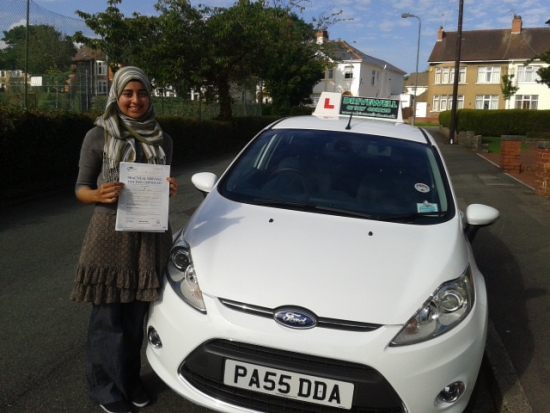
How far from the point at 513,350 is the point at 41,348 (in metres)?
3.15

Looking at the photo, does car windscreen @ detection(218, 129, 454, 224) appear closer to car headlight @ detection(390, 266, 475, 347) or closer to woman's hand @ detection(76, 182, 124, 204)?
car headlight @ detection(390, 266, 475, 347)

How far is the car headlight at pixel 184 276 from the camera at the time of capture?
9.27 ft

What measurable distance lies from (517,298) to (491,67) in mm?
57674

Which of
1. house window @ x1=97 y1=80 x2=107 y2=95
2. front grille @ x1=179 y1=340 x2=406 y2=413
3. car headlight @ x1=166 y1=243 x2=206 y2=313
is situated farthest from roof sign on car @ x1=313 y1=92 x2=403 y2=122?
house window @ x1=97 y1=80 x2=107 y2=95

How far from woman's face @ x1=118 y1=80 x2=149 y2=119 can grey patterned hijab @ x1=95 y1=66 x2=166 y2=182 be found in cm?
2

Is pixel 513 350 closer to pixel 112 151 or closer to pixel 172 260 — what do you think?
pixel 172 260

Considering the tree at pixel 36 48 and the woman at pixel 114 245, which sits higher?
the tree at pixel 36 48

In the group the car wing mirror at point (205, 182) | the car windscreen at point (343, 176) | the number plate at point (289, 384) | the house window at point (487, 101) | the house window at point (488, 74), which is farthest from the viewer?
the house window at point (487, 101)

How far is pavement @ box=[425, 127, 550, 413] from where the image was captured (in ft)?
11.2

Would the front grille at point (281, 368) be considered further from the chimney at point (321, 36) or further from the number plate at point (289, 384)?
the chimney at point (321, 36)

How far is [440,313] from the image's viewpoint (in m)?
2.77

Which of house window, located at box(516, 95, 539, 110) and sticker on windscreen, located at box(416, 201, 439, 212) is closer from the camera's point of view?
sticker on windscreen, located at box(416, 201, 439, 212)

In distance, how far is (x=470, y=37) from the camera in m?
60.0

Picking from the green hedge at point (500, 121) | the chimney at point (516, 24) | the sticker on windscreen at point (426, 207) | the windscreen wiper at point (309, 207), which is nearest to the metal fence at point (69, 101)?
the windscreen wiper at point (309, 207)
